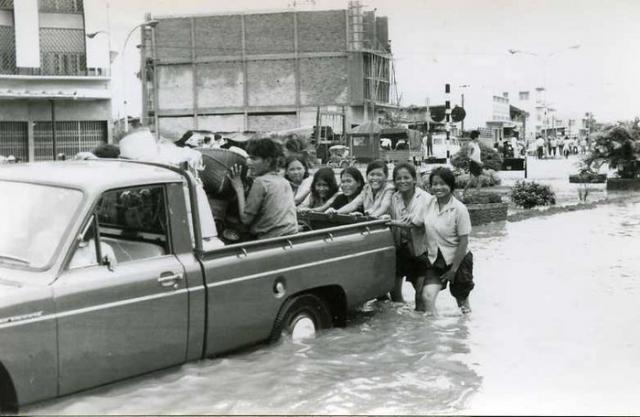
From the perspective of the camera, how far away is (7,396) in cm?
402

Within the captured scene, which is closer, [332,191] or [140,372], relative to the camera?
[140,372]

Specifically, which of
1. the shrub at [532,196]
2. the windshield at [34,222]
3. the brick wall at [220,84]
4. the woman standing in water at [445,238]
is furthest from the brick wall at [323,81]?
the windshield at [34,222]

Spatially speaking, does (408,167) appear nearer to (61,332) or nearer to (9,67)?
(61,332)

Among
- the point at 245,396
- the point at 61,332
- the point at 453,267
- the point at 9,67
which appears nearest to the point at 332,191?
the point at 453,267

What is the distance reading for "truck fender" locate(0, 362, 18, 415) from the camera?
399 cm

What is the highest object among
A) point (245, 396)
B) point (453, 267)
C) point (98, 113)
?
point (98, 113)

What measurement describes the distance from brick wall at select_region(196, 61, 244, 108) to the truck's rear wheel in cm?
4937

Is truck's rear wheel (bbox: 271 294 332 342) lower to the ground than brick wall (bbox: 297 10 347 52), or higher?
lower

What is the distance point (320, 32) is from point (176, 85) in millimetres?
11291

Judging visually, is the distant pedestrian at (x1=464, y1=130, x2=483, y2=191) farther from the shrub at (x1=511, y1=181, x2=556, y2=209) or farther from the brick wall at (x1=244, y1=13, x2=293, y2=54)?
the brick wall at (x1=244, y1=13, x2=293, y2=54)

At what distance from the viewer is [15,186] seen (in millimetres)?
4785

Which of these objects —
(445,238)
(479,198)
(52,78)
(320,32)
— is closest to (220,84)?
(320,32)

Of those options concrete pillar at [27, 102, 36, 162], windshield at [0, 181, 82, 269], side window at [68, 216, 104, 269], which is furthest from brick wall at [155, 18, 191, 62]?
side window at [68, 216, 104, 269]

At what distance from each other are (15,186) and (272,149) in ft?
7.28
